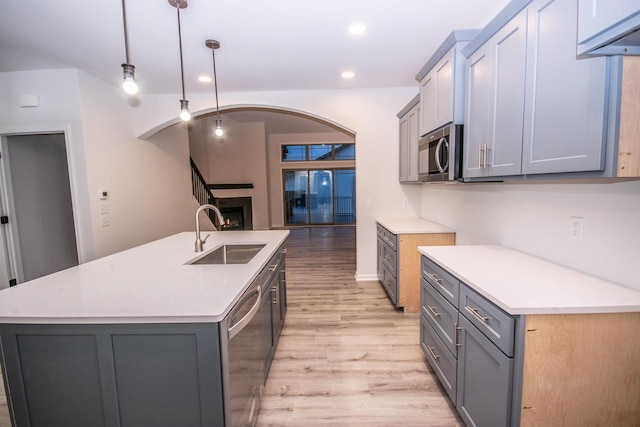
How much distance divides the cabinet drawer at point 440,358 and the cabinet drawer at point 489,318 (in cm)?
41

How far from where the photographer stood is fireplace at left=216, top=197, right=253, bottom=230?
834 cm

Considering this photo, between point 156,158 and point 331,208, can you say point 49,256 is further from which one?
point 331,208

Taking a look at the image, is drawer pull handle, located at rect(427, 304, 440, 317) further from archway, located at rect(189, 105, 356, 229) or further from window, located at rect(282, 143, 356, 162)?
window, located at rect(282, 143, 356, 162)

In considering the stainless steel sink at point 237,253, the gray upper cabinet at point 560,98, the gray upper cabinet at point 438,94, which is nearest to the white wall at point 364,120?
the gray upper cabinet at point 438,94

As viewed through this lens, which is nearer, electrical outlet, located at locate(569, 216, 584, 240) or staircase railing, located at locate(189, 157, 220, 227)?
electrical outlet, located at locate(569, 216, 584, 240)

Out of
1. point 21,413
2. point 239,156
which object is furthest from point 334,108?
point 239,156

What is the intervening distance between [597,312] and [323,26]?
2.54m

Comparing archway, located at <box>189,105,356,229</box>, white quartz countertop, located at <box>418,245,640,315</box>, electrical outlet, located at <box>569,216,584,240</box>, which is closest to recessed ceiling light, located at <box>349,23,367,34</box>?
white quartz countertop, located at <box>418,245,640,315</box>

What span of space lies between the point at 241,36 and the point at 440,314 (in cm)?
273

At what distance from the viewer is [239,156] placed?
8.38m

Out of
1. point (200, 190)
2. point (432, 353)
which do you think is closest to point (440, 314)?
point (432, 353)

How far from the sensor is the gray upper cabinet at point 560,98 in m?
1.07

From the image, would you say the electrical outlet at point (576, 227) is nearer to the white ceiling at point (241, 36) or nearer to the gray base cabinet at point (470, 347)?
the gray base cabinet at point (470, 347)

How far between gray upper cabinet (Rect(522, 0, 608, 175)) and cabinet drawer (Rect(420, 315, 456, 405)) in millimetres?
1167
